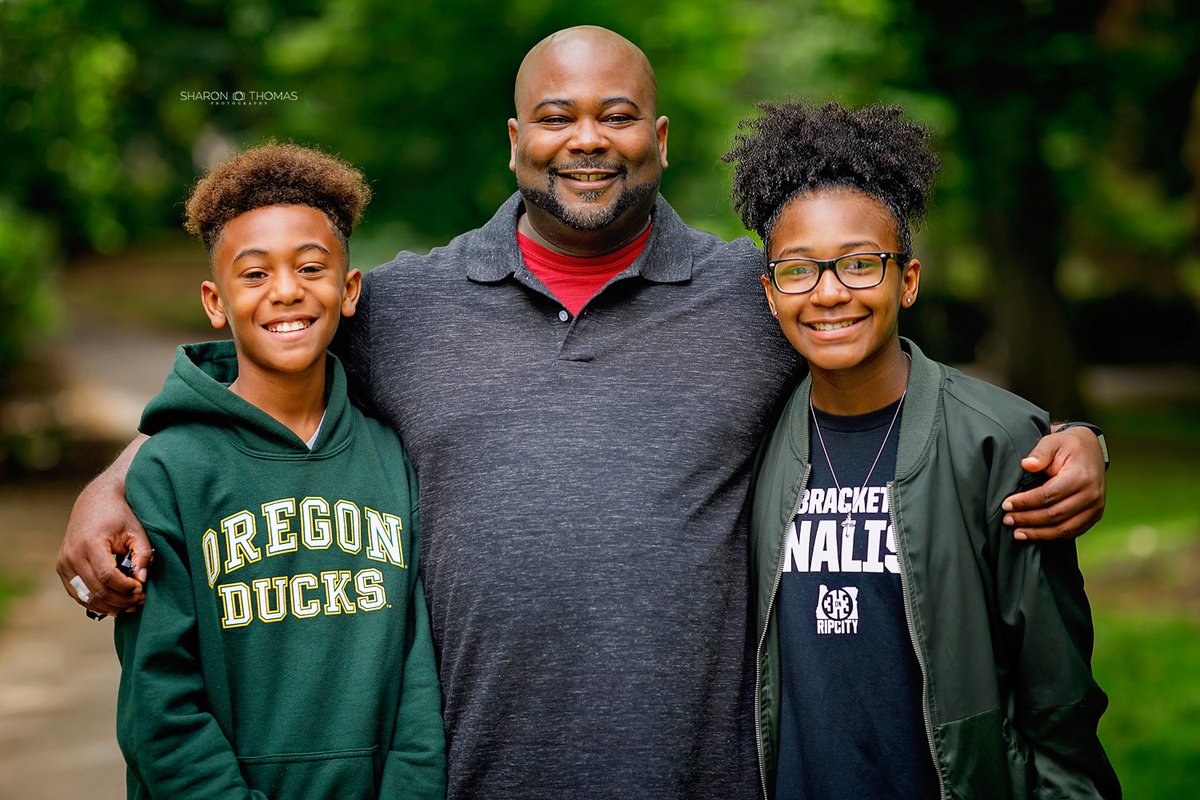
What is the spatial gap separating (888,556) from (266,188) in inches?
66.5

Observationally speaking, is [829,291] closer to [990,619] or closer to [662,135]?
[990,619]

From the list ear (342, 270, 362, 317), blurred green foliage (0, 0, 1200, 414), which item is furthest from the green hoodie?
blurred green foliage (0, 0, 1200, 414)

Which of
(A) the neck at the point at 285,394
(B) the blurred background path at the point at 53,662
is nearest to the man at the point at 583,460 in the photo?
(A) the neck at the point at 285,394

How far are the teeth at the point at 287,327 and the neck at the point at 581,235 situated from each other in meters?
0.72

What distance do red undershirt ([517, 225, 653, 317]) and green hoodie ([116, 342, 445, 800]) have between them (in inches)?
29.5

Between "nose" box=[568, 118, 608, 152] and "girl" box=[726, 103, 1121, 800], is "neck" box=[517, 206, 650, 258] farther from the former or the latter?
"girl" box=[726, 103, 1121, 800]

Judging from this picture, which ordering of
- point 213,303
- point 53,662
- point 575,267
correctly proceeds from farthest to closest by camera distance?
point 53,662, point 575,267, point 213,303

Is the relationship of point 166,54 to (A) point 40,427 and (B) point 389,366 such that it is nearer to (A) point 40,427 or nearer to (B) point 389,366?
(A) point 40,427

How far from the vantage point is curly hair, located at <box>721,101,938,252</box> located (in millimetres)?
2777

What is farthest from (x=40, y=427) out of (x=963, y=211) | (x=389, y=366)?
(x=963, y=211)

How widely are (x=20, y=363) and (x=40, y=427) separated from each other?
2.69 ft

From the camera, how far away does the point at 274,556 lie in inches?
105

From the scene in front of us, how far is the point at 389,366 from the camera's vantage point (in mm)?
3055

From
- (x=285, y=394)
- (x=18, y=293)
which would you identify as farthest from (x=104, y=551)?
(x=18, y=293)
